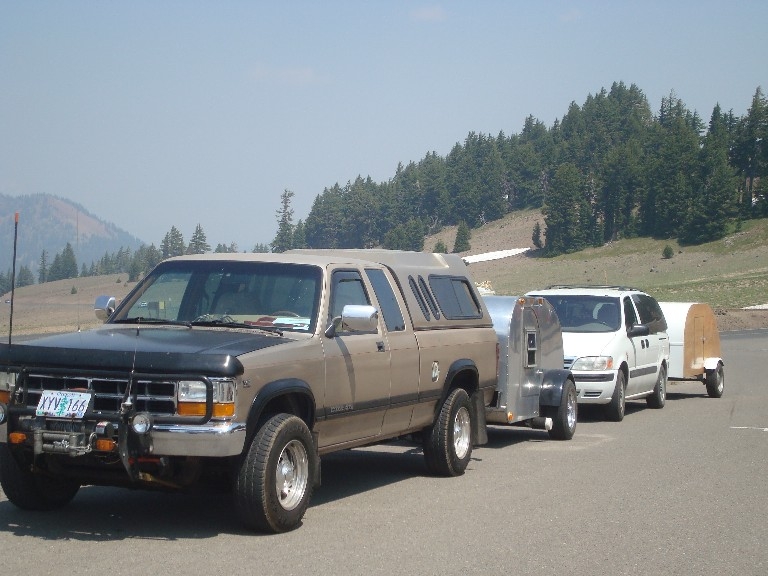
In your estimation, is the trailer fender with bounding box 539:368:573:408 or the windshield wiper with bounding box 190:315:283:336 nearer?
the windshield wiper with bounding box 190:315:283:336

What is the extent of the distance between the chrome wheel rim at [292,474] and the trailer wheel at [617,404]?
9.21 meters

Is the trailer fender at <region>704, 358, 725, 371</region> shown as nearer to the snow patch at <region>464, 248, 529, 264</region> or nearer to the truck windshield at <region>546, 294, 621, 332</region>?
the truck windshield at <region>546, 294, 621, 332</region>

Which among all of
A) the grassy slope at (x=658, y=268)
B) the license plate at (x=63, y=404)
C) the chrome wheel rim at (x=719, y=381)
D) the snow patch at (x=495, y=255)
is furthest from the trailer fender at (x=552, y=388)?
the snow patch at (x=495, y=255)

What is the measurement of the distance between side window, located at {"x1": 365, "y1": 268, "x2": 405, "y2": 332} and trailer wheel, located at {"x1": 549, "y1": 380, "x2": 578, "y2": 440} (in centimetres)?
437

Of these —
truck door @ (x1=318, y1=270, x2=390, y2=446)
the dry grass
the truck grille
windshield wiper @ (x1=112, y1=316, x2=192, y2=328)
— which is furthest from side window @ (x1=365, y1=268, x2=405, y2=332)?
the dry grass

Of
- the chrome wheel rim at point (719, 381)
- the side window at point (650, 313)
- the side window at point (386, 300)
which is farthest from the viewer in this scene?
the chrome wheel rim at point (719, 381)

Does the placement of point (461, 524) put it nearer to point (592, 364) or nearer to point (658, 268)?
point (592, 364)

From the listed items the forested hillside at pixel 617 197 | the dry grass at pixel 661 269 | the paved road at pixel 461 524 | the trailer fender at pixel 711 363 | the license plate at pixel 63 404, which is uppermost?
the forested hillside at pixel 617 197

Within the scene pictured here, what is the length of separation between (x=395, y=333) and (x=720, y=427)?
761 cm

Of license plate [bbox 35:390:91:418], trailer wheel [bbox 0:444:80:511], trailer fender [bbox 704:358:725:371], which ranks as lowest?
trailer wheel [bbox 0:444:80:511]

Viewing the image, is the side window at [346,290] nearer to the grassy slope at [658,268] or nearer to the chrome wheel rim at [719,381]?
the chrome wheel rim at [719,381]

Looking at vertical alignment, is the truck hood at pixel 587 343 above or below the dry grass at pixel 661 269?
below

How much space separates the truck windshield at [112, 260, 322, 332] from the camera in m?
8.51

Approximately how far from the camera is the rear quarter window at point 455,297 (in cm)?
1067
